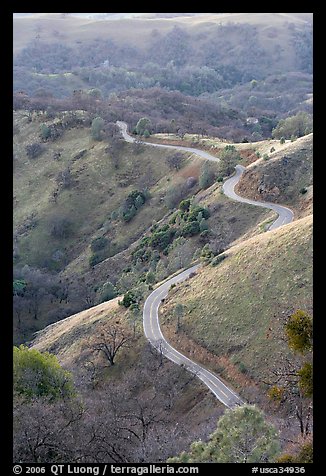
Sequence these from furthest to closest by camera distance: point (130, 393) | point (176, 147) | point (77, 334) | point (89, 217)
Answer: point (176, 147) → point (89, 217) → point (77, 334) → point (130, 393)

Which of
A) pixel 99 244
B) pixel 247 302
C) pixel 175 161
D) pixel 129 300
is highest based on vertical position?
pixel 247 302

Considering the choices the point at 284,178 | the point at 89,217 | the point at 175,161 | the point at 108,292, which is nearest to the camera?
the point at 108,292

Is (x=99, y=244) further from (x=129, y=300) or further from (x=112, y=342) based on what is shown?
(x=112, y=342)

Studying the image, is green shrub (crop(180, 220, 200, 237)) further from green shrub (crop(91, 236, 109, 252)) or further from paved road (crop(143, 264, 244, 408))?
green shrub (crop(91, 236, 109, 252))

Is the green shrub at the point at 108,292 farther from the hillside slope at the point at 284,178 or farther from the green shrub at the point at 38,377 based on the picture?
the green shrub at the point at 38,377

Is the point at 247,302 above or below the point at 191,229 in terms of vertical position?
above

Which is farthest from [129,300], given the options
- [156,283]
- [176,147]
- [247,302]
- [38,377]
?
[176,147]

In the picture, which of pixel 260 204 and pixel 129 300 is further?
pixel 260 204

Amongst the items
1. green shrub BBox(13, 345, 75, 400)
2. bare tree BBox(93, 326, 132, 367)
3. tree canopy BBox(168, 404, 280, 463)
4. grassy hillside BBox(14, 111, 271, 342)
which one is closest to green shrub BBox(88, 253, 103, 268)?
grassy hillside BBox(14, 111, 271, 342)
